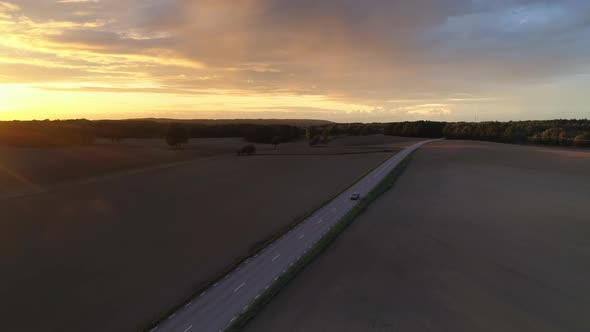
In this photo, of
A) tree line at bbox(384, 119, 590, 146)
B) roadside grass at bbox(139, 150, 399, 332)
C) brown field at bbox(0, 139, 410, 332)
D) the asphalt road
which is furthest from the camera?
tree line at bbox(384, 119, 590, 146)

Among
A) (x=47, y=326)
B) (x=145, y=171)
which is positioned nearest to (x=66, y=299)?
(x=47, y=326)

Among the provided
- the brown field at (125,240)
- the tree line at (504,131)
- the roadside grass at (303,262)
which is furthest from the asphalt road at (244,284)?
the tree line at (504,131)

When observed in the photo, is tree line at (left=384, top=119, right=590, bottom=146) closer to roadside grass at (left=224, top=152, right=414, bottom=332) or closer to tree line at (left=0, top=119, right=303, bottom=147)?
tree line at (left=0, top=119, right=303, bottom=147)

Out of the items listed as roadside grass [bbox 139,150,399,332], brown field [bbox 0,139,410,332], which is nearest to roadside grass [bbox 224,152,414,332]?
roadside grass [bbox 139,150,399,332]

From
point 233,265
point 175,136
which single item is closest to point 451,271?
point 233,265

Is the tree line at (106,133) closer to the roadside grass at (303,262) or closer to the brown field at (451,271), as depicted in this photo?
the roadside grass at (303,262)

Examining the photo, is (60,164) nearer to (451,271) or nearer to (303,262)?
(303,262)

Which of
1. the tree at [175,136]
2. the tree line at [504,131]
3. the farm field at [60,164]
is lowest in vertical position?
the farm field at [60,164]
